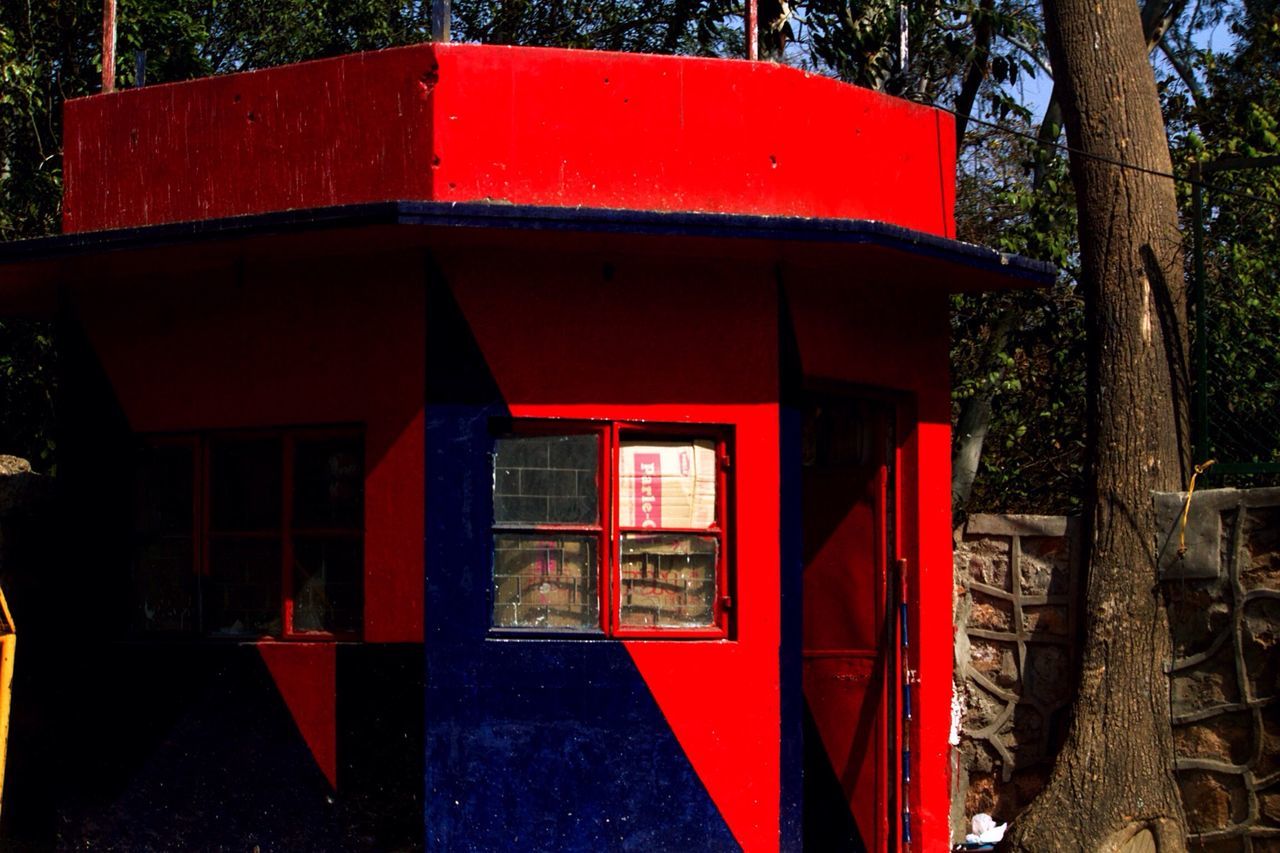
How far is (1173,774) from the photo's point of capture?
29.6 feet

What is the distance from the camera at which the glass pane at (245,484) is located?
8711 millimetres

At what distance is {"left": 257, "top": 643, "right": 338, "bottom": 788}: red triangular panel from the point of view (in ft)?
27.3

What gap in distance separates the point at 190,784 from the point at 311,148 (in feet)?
10.5

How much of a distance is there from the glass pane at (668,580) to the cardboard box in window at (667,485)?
82 mm

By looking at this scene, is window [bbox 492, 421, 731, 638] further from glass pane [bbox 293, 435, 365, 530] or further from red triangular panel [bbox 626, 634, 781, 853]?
glass pane [bbox 293, 435, 365, 530]

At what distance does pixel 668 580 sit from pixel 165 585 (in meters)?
2.65

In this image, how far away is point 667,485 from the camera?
8422 millimetres

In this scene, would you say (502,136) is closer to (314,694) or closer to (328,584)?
(328,584)

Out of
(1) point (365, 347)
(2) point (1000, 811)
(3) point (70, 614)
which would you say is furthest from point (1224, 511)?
(3) point (70, 614)

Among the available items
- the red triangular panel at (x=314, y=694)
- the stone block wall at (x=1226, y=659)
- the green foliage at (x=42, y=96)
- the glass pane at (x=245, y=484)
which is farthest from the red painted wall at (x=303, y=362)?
the green foliage at (x=42, y=96)

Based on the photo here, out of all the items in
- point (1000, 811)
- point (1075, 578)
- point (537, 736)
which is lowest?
point (1000, 811)

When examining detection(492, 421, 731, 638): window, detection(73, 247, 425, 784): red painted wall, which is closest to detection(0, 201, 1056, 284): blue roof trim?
detection(73, 247, 425, 784): red painted wall

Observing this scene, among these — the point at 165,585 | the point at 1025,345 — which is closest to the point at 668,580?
the point at 165,585

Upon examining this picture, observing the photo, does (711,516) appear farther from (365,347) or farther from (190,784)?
(190,784)
